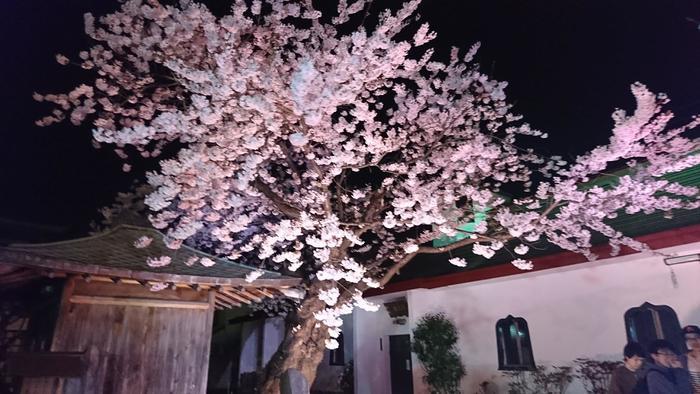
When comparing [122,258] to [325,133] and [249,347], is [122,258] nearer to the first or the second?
[325,133]

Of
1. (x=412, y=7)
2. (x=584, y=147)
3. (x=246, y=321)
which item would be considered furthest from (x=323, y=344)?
(x=246, y=321)

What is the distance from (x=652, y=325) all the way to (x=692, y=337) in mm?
622

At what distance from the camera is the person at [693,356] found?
7.27 meters

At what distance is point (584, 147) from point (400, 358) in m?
8.21

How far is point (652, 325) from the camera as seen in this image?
7.94m

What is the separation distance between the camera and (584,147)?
1183cm

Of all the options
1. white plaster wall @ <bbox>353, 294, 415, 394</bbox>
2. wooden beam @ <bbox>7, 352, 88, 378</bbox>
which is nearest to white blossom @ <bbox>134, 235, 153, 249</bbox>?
wooden beam @ <bbox>7, 352, 88, 378</bbox>

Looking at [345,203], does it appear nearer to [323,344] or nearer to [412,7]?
[323,344]

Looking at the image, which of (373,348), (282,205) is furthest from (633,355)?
(373,348)

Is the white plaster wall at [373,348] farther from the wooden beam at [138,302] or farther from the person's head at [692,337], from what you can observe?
the wooden beam at [138,302]

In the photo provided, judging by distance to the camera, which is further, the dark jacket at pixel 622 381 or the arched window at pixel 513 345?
the arched window at pixel 513 345

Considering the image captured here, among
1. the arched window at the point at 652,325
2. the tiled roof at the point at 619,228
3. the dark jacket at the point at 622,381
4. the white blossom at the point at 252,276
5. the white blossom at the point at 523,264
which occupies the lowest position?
the dark jacket at the point at 622,381

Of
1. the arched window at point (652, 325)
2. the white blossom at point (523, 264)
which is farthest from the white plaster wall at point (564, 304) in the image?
the white blossom at point (523, 264)

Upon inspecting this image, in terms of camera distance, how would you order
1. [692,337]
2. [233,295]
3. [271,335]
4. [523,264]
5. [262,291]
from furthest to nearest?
1. [271,335]
2. [523,264]
3. [692,337]
4. [233,295]
5. [262,291]
